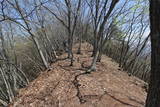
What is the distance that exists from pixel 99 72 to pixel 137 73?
483cm

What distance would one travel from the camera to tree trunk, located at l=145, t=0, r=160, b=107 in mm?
1677

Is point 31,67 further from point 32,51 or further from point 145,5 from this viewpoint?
point 145,5

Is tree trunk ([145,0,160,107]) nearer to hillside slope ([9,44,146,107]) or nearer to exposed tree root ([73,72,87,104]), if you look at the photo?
hillside slope ([9,44,146,107])

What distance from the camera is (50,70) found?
7.28 meters

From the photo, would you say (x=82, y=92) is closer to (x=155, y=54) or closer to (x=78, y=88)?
(x=78, y=88)

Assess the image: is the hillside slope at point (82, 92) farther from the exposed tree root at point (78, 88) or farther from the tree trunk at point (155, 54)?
the tree trunk at point (155, 54)

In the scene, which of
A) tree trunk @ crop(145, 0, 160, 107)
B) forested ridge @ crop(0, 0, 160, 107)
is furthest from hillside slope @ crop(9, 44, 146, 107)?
tree trunk @ crop(145, 0, 160, 107)

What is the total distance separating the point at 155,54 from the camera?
6.03 feet

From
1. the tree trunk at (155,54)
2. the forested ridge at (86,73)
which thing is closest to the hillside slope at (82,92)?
the forested ridge at (86,73)

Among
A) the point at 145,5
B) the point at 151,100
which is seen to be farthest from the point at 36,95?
the point at 145,5

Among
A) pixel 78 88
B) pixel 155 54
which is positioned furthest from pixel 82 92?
pixel 155 54

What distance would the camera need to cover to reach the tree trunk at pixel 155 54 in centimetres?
168

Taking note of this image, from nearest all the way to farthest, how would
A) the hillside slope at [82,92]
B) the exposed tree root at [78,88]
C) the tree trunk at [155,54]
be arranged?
the tree trunk at [155,54] < the hillside slope at [82,92] < the exposed tree root at [78,88]

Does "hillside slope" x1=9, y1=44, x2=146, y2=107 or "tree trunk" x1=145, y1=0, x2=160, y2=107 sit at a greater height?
"tree trunk" x1=145, y1=0, x2=160, y2=107
